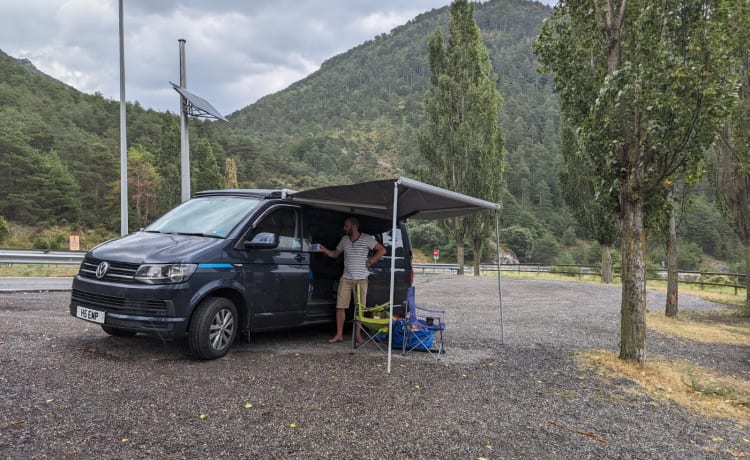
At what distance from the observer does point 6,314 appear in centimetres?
756

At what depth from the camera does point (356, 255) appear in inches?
259

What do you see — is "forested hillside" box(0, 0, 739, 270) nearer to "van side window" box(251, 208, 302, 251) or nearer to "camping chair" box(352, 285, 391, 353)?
"camping chair" box(352, 285, 391, 353)

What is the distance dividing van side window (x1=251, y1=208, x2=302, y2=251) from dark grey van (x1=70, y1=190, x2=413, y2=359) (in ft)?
0.04

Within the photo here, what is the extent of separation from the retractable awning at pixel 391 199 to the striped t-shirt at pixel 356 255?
516 millimetres

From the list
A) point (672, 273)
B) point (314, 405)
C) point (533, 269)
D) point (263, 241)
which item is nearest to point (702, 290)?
point (533, 269)

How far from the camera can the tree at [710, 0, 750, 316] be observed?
39.5ft

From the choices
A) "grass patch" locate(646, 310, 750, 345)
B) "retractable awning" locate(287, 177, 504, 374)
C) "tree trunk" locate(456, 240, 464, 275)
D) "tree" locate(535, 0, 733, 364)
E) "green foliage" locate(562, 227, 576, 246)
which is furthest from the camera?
"green foliage" locate(562, 227, 576, 246)

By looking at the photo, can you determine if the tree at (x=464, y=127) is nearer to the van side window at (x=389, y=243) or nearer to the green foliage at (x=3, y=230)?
the van side window at (x=389, y=243)

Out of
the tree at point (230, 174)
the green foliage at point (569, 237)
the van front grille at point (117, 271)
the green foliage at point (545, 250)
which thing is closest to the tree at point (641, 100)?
the van front grille at point (117, 271)

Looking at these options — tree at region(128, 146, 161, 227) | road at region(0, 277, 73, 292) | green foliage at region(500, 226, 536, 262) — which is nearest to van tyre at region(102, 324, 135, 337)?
road at region(0, 277, 73, 292)

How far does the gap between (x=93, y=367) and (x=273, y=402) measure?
6.68 ft

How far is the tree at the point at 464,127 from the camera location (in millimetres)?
27828

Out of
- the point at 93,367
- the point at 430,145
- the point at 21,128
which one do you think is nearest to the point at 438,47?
the point at 430,145

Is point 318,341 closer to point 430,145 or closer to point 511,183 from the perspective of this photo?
point 430,145
